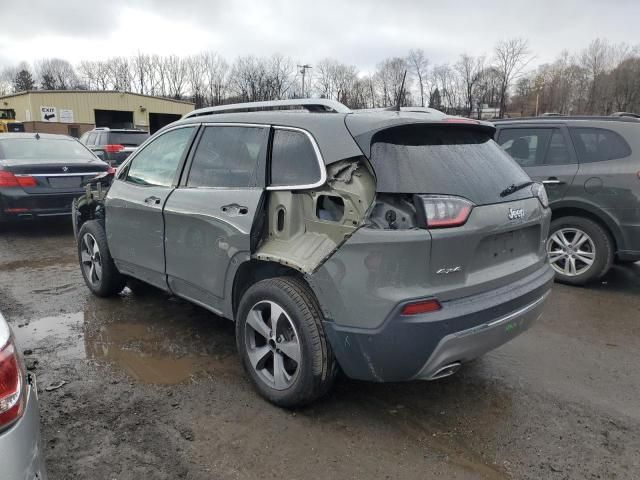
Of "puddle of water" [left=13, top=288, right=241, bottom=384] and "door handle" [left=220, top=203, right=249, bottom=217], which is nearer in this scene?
"door handle" [left=220, top=203, right=249, bottom=217]

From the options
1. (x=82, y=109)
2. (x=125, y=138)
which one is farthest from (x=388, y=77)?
(x=125, y=138)

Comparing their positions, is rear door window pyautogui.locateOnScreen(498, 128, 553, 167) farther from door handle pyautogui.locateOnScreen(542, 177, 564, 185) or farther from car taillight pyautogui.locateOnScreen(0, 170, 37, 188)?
car taillight pyautogui.locateOnScreen(0, 170, 37, 188)

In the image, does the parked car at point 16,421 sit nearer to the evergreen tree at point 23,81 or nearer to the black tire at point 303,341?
the black tire at point 303,341

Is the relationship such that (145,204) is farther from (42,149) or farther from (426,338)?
(42,149)

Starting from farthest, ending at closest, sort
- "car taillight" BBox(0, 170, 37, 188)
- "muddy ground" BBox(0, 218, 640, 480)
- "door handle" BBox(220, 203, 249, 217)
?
"car taillight" BBox(0, 170, 37, 188), "door handle" BBox(220, 203, 249, 217), "muddy ground" BBox(0, 218, 640, 480)

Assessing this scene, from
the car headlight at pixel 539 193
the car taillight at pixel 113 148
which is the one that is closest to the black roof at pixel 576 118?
the car headlight at pixel 539 193

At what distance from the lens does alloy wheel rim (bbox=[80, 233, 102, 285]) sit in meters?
4.89

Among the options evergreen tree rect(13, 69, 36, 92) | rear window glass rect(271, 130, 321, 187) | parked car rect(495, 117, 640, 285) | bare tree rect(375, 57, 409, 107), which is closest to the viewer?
rear window glass rect(271, 130, 321, 187)

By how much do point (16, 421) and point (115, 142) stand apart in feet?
50.1

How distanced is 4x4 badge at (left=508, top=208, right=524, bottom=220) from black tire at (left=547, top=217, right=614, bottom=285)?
291 centimetres

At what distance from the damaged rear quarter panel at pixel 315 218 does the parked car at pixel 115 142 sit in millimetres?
12813

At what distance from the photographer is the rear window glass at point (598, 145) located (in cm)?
513

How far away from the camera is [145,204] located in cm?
403

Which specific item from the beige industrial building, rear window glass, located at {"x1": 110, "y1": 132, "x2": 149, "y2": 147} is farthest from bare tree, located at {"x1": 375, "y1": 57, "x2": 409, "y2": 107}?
rear window glass, located at {"x1": 110, "y1": 132, "x2": 149, "y2": 147}
